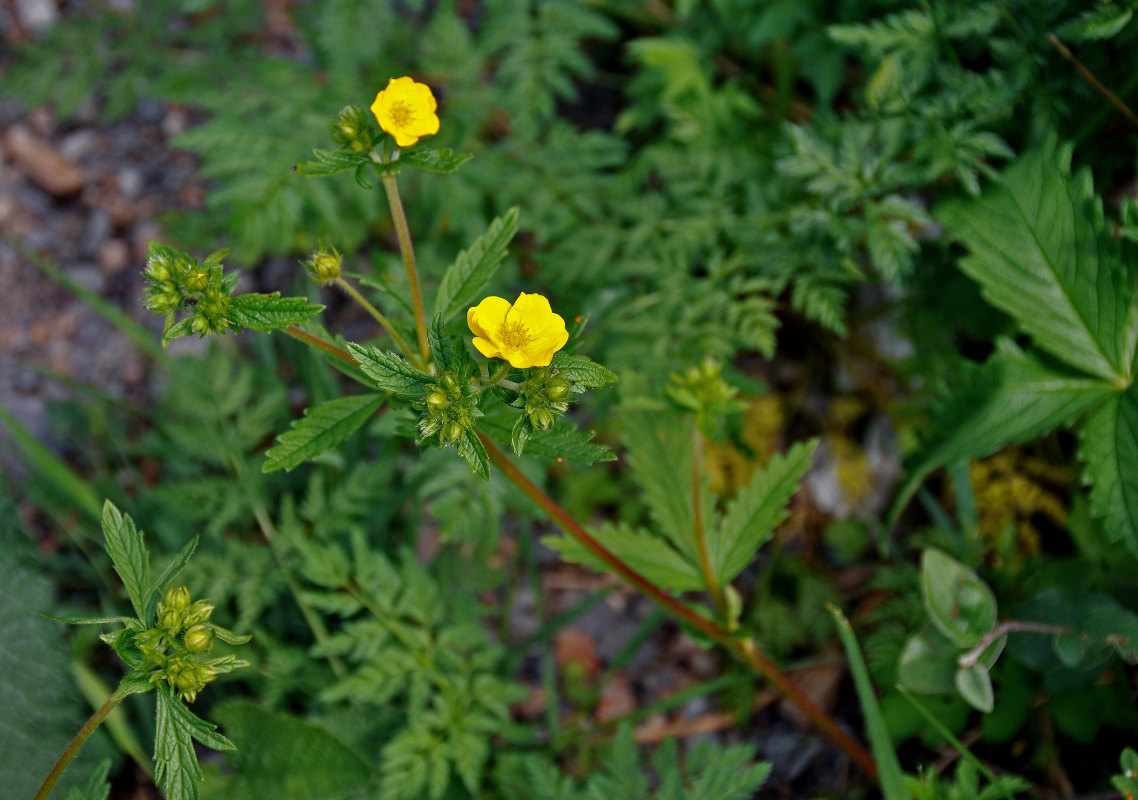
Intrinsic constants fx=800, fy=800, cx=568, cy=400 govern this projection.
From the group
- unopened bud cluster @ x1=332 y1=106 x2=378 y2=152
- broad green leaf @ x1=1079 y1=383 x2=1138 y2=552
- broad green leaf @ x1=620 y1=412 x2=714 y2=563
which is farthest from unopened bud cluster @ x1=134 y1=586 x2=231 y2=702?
broad green leaf @ x1=1079 y1=383 x2=1138 y2=552

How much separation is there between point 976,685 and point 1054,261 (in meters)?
1.06

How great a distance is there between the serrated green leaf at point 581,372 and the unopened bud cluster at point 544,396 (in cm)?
1

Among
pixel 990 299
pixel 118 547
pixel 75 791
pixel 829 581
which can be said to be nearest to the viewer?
pixel 118 547

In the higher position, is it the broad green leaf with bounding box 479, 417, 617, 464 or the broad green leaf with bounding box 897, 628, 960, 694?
the broad green leaf with bounding box 479, 417, 617, 464

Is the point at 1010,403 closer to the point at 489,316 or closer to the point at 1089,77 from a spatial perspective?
the point at 1089,77

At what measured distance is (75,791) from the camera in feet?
5.15

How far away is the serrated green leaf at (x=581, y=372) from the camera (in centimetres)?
132

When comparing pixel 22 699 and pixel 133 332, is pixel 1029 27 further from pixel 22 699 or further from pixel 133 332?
pixel 22 699

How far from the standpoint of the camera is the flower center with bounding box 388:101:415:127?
4.52 feet

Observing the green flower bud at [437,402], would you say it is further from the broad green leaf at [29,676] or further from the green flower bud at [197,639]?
the broad green leaf at [29,676]

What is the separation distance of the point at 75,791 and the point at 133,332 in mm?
1687

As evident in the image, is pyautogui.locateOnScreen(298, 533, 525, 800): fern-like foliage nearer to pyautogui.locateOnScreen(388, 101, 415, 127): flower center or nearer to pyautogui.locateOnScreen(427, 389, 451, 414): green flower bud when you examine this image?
pyautogui.locateOnScreen(427, 389, 451, 414): green flower bud

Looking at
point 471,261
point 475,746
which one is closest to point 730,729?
point 475,746

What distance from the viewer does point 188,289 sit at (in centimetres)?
131
